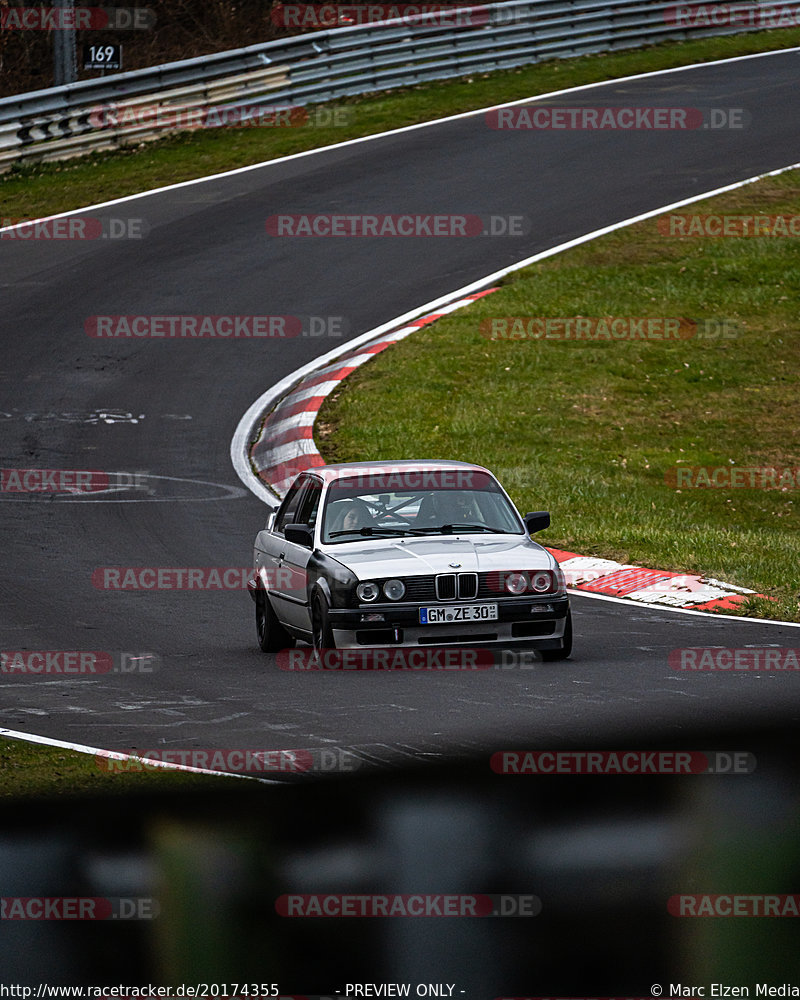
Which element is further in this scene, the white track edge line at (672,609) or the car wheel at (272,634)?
the white track edge line at (672,609)

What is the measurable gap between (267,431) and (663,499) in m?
4.90

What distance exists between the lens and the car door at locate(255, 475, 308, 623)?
396 inches

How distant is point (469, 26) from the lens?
1244 inches

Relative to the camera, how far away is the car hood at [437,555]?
9.20 metres

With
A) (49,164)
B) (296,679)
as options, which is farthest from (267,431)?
(49,164)

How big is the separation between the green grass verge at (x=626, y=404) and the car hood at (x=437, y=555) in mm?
2749

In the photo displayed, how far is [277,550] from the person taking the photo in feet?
34.6
